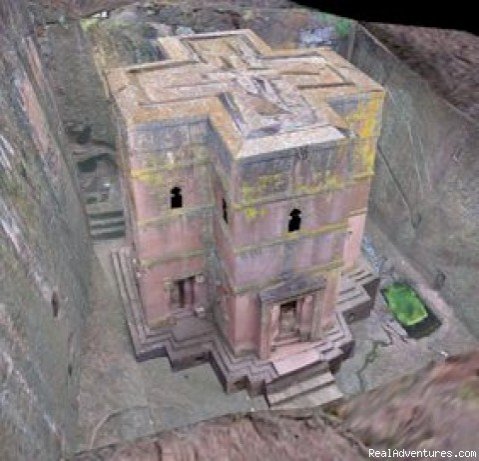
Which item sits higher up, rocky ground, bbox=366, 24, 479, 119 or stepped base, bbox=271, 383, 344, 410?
rocky ground, bbox=366, 24, 479, 119

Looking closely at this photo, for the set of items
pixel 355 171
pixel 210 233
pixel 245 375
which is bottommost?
pixel 245 375

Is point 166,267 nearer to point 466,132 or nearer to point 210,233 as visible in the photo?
point 210,233

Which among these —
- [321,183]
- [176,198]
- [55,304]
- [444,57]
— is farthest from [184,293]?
[444,57]

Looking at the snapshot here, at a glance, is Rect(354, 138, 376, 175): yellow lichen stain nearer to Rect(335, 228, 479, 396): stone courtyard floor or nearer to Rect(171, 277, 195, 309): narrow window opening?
Rect(335, 228, 479, 396): stone courtyard floor

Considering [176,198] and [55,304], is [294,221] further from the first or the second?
[55,304]

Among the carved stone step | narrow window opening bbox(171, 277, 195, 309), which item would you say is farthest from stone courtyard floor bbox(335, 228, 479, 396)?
narrow window opening bbox(171, 277, 195, 309)

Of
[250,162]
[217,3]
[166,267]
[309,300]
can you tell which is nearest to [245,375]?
[309,300]

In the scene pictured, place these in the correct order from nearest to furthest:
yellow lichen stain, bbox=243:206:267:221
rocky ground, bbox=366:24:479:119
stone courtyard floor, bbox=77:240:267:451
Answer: yellow lichen stain, bbox=243:206:267:221, stone courtyard floor, bbox=77:240:267:451, rocky ground, bbox=366:24:479:119
